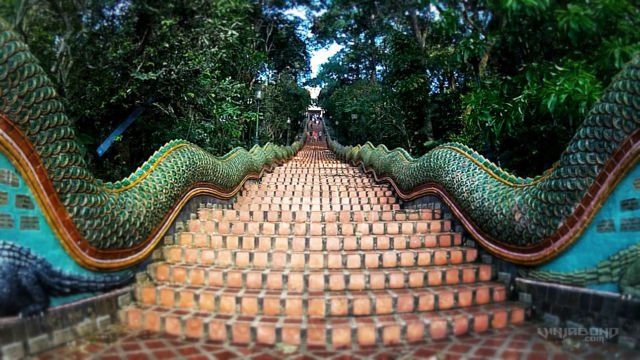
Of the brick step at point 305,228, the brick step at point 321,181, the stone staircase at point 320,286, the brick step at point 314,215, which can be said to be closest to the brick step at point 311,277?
the stone staircase at point 320,286

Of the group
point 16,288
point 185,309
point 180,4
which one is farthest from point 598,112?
point 180,4

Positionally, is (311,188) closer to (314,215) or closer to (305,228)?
(314,215)

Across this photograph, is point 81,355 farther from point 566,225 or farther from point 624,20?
point 624,20

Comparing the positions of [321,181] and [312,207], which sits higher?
[321,181]

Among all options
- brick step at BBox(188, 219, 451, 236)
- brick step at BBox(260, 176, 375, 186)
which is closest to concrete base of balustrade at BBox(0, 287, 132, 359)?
brick step at BBox(188, 219, 451, 236)

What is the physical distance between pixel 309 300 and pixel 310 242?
1.19 m

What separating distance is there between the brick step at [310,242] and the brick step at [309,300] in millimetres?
905

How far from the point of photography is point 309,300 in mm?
3932

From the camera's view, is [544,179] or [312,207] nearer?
[544,179]

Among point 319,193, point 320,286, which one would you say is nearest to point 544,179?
point 320,286

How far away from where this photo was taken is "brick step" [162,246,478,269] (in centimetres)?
464

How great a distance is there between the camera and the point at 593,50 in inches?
165

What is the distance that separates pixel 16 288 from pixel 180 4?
5.58 metres

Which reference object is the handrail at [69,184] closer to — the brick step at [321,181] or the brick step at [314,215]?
the brick step at [314,215]
